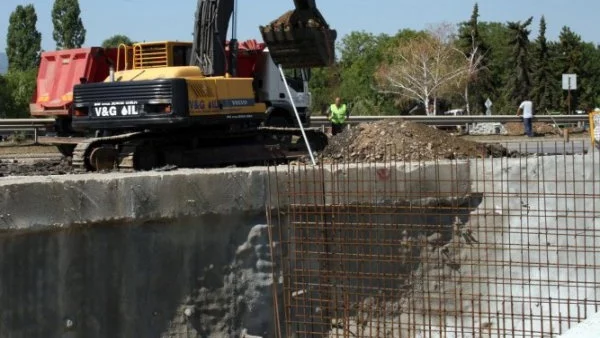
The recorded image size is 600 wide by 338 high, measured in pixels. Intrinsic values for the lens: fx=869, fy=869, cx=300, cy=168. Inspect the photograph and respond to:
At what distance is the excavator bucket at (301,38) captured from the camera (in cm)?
1060

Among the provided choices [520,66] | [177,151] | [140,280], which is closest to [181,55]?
[177,151]

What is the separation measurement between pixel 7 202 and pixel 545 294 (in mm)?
4640

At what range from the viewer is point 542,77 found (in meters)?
65.1

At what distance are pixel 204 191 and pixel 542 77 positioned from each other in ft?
202

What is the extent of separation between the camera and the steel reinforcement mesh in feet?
24.4

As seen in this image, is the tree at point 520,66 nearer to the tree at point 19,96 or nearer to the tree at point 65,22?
the tree at point 19,96

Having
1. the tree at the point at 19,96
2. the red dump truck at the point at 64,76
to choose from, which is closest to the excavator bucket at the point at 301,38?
the red dump truck at the point at 64,76

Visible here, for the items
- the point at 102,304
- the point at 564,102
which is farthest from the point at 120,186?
the point at 564,102

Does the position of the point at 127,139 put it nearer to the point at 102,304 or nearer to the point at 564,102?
the point at 102,304

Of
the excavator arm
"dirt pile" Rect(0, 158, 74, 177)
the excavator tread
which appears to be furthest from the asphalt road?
"dirt pile" Rect(0, 158, 74, 177)

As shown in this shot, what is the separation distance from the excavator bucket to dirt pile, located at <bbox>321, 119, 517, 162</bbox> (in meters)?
1.54

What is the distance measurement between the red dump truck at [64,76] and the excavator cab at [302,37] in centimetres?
870

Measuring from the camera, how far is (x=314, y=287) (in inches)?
296

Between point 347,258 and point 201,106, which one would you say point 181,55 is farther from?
point 347,258
